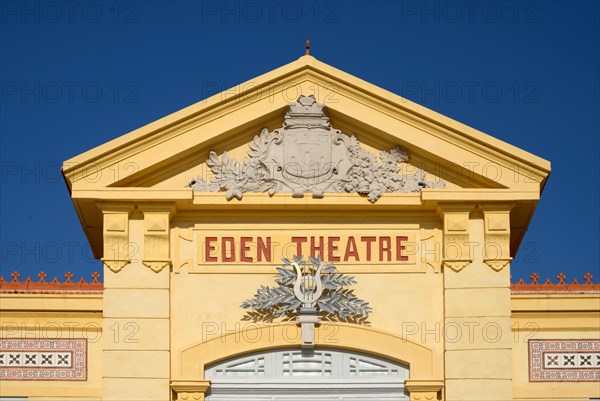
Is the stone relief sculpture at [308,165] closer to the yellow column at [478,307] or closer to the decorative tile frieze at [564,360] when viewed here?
the yellow column at [478,307]

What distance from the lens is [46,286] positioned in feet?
100

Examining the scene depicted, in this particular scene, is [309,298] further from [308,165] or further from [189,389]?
[189,389]

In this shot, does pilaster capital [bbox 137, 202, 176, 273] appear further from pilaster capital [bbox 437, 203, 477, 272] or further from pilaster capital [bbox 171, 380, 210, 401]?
pilaster capital [bbox 437, 203, 477, 272]

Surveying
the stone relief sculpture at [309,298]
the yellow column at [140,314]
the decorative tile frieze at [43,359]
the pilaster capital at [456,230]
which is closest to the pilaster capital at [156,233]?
the yellow column at [140,314]

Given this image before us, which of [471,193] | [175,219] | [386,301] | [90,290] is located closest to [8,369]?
[90,290]

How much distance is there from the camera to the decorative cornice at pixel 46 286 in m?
30.5

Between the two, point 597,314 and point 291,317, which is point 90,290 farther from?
point 597,314

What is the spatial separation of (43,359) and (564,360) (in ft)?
30.9

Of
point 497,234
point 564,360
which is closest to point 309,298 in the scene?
point 497,234

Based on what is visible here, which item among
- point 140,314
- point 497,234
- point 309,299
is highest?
point 497,234

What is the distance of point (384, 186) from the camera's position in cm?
3041

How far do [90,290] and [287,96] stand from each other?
5093 millimetres

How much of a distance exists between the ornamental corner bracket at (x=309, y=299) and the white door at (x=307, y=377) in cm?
48

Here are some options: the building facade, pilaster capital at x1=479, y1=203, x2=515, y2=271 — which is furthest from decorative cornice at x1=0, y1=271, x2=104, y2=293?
pilaster capital at x1=479, y1=203, x2=515, y2=271
